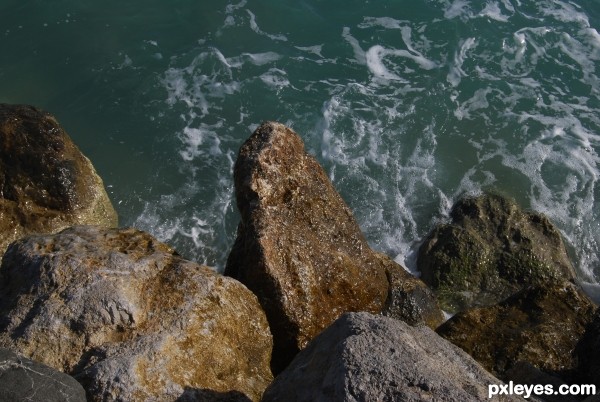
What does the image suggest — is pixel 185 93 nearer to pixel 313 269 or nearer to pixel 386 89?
pixel 386 89

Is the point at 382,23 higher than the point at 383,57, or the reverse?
the point at 382,23

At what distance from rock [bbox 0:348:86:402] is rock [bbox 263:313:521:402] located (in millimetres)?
1167

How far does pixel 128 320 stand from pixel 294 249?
6.15 feet

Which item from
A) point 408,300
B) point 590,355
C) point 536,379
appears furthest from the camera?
point 408,300

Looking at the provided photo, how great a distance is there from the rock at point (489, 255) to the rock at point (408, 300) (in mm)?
964

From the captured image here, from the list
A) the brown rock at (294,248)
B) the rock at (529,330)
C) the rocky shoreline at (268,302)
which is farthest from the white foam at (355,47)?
the rock at (529,330)

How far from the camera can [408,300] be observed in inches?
274

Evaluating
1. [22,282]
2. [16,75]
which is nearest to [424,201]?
[22,282]

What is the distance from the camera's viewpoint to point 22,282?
4871 mm

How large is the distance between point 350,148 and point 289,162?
3.87 metres

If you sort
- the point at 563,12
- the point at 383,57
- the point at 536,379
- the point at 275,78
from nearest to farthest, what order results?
the point at 536,379, the point at 275,78, the point at 383,57, the point at 563,12

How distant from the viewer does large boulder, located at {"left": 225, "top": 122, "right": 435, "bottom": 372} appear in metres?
5.88

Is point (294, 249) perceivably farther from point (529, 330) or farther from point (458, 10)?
point (458, 10)

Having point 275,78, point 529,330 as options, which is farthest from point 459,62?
point 529,330
